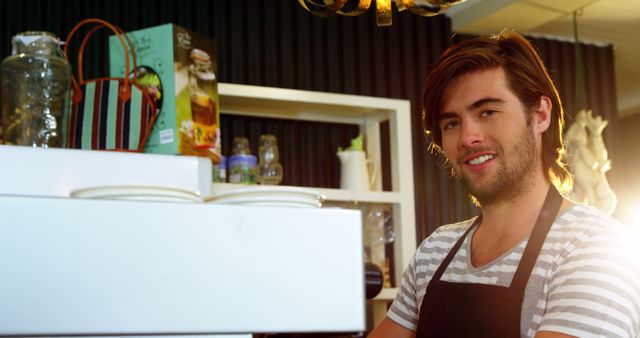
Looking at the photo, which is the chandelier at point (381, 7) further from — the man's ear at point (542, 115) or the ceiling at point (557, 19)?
the ceiling at point (557, 19)

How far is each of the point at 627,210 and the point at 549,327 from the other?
4.14 meters

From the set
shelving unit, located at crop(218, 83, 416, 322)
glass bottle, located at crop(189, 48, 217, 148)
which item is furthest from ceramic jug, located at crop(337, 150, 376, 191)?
glass bottle, located at crop(189, 48, 217, 148)

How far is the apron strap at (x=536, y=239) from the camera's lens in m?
1.70

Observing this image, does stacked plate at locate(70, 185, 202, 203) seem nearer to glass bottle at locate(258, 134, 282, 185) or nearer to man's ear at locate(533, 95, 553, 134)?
man's ear at locate(533, 95, 553, 134)

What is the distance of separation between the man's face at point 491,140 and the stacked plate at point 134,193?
2.96 ft

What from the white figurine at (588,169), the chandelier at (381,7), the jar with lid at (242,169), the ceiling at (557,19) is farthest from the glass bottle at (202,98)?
the white figurine at (588,169)

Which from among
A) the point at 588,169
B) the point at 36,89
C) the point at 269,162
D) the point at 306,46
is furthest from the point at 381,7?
the point at 588,169

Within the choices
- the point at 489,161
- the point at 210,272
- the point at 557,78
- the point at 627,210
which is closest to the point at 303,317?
the point at 210,272

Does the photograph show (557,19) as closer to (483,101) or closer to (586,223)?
(483,101)

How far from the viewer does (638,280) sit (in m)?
1.57

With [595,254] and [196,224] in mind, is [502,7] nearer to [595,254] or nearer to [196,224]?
[595,254]

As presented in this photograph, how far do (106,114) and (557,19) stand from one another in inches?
138

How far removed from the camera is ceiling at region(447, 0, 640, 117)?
179 inches

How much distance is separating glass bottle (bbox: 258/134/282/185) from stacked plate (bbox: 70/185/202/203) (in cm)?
271
